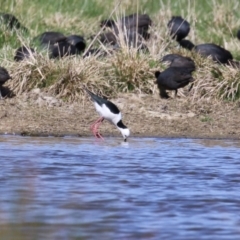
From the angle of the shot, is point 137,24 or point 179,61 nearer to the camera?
point 179,61

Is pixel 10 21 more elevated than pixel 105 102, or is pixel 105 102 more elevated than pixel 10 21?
pixel 10 21

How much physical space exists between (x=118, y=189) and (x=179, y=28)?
29.0ft

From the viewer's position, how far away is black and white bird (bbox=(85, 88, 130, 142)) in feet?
41.8

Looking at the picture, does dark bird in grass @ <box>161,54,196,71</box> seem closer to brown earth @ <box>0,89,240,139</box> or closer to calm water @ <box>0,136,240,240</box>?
brown earth @ <box>0,89,240,139</box>

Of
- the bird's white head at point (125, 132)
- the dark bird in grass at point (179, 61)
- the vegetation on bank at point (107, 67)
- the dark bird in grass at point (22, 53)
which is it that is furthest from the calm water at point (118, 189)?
the dark bird in grass at point (179, 61)

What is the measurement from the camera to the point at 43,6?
63.9ft

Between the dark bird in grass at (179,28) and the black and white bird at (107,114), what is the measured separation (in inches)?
154

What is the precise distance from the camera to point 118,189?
28.5ft

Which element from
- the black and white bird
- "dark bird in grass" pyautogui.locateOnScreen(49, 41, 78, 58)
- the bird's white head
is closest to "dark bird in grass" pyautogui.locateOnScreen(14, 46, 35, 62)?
"dark bird in grass" pyautogui.locateOnScreen(49, 41, 78, 58)

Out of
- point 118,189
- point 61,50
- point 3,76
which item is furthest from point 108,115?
point 118,189

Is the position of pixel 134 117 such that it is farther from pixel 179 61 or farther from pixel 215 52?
pixel 215 52

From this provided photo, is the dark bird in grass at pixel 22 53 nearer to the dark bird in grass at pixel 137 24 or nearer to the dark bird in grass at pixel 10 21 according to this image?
the dark bird in grass at pixel 10 21

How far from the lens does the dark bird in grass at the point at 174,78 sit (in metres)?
14.1

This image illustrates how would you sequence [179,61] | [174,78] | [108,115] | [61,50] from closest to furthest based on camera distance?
1. [108,115]
2. [174,78]
3. [179,61]
4. [61,50]
